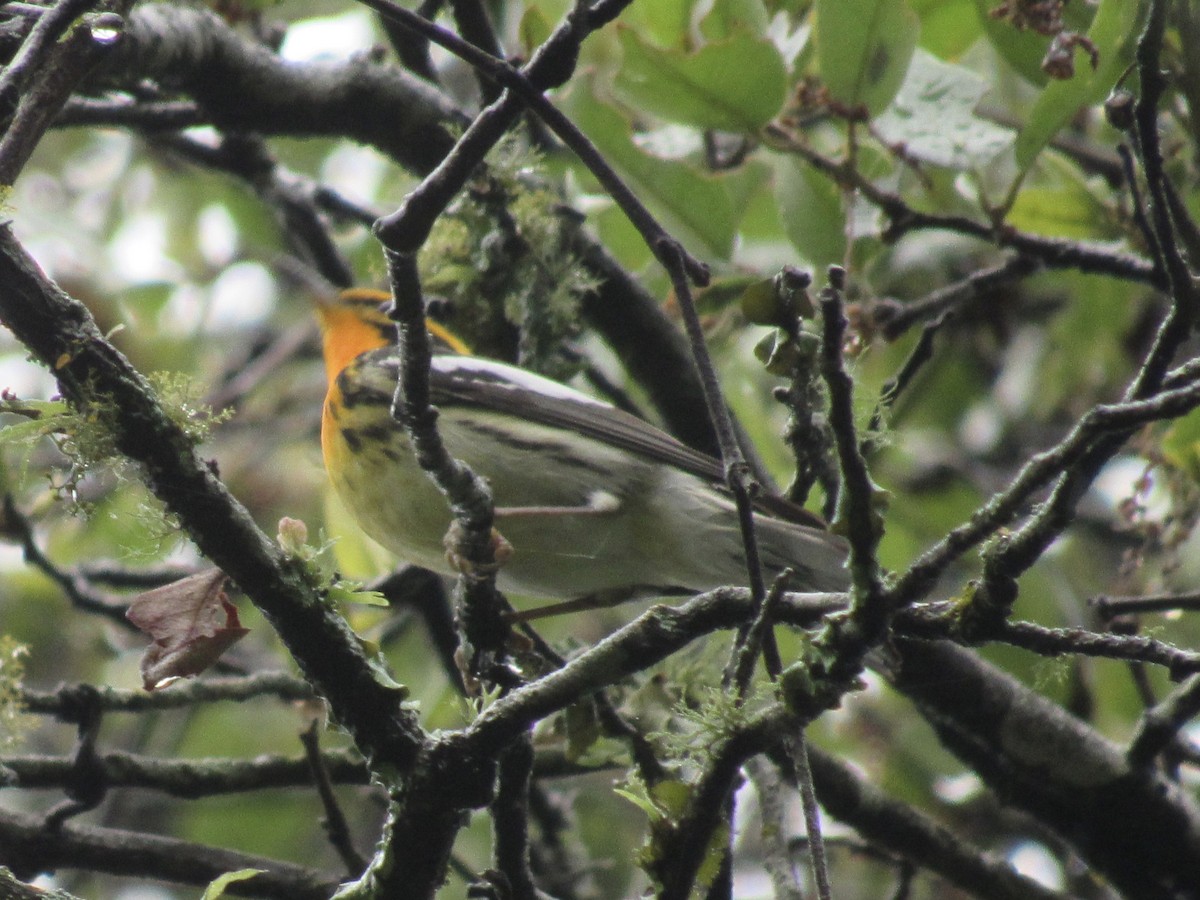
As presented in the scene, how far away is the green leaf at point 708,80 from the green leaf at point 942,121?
1.41ft

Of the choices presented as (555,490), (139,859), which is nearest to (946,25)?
(555,490)

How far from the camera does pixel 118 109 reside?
405 centimetres

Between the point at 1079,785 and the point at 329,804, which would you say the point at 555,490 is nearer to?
the point at 329,804

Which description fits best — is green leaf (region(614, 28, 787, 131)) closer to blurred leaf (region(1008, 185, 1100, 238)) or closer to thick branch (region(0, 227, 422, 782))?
blurred leaf (region(1008, 185, 1100, 238))

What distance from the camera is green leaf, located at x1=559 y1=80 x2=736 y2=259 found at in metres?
3.81

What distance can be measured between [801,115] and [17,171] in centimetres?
248

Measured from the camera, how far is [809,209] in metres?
3.76

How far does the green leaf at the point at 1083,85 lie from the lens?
3.13 meters

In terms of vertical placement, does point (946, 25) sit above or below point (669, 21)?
above

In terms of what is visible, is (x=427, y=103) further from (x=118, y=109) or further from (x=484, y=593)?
(x=484, y=593)

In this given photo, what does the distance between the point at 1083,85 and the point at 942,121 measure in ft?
1.31

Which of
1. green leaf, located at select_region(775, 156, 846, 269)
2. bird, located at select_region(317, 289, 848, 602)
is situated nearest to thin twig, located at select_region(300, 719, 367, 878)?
bird, located at select_region(317, 289, 848, 602)

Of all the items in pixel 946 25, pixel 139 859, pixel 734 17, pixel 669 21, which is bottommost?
pixel 139 859

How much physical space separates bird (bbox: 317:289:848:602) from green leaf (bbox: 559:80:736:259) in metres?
0.60
